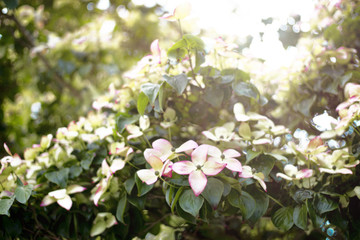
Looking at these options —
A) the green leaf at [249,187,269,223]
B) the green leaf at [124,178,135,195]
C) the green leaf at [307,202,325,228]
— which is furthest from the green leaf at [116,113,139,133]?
the green leaf at [307,202,325,228]

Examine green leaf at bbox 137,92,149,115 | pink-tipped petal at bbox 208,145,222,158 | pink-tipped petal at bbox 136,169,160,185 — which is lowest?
pink-tipped petal at bbox 136,169,160,185

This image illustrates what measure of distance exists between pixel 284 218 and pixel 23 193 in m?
0.60

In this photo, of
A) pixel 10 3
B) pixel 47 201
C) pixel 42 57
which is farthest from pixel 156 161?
pixel 42 57

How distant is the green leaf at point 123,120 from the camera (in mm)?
744

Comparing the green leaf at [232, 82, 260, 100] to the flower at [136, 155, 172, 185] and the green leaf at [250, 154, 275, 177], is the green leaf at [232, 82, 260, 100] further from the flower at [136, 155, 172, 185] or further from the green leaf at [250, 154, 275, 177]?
the flower at [136, 155, 172, 185]

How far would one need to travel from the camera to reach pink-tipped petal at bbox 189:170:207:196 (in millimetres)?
521

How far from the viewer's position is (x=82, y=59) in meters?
1.91

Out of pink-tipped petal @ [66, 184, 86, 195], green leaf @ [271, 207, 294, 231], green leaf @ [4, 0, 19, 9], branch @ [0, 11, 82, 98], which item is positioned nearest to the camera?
green leaf @ [271, 207, 294, 231]

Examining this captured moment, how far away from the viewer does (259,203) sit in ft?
2.07

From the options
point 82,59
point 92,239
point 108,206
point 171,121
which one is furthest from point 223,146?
point 82,59

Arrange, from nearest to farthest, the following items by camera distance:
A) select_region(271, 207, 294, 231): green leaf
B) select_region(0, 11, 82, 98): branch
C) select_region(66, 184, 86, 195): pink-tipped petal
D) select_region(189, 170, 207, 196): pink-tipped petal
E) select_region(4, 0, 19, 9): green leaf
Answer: select_region(189, 170, 207, 196): pink-tipped petal < select_region(271, 207, 294, 231): green leaf < select_region(66, 184, 86, 195): pink-tipped petal < select_region(4, 0, 19, 9): green leaf < select_region(0, 11, 82, 98): branch

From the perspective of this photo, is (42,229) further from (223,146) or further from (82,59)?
(82,59)

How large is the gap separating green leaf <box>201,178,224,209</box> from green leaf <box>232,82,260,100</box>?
10.8 inches

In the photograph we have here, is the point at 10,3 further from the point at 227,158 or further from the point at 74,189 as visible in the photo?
the point at 227,158
